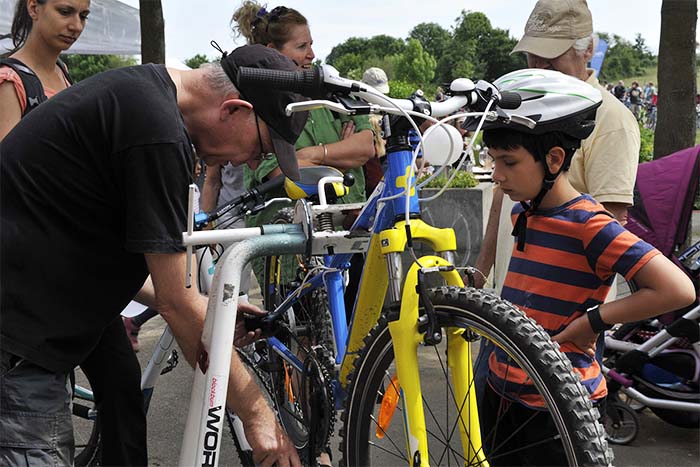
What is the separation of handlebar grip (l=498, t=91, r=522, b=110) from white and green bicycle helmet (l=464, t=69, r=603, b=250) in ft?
0.09

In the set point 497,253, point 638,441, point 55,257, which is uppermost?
point 55,257

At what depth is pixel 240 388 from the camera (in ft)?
6.33

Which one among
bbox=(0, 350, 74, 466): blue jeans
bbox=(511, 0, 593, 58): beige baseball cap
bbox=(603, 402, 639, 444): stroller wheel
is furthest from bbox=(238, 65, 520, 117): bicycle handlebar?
bbox=(603, 402, 639, 444): stroller wheel

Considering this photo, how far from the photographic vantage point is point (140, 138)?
169cm

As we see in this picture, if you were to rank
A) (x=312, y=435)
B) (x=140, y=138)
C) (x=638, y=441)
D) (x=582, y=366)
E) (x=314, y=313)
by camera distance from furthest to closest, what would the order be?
(x=638, y=441), (x=314, y=313), (x=312, y=435), (x=582, y=366), (x=140, y=138)

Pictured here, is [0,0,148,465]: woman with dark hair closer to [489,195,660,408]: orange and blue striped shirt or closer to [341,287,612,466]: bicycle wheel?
[341,287,612,466]: bicycle wheel

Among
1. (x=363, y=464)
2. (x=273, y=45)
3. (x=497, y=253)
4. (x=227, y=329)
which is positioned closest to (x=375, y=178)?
(x=273, y=45)

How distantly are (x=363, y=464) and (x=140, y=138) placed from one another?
3.79 ft

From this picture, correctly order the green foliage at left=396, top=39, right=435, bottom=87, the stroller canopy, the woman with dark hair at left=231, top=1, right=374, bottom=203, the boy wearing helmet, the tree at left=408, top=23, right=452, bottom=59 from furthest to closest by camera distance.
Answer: the tree at left=408, top=23, right=452, bottom=59, the green foliage at left=396, top=39, right=435, bottom=87, the woman with dark hair at left=231, top=1, right=374, bottom=203, the stroller canopy, the boy wearing helmet

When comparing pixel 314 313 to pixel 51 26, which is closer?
pixel 314 313

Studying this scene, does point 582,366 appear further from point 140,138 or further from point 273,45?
point 273,45

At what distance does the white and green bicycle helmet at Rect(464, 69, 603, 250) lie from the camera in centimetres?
212

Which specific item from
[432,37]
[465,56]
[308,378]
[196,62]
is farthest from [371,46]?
[308,378]

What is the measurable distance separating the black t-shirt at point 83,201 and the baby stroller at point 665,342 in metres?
2.42
